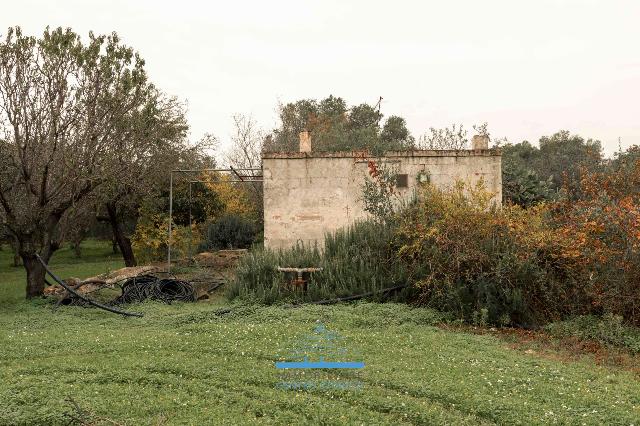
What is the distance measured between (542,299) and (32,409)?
29.5ft

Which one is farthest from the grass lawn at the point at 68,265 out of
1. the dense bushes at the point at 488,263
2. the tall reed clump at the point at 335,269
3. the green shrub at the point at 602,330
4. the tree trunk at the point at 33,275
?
the green shrub at the point at 602,330

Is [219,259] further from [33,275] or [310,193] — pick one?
[33,275]

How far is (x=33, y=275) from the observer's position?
15656 mm

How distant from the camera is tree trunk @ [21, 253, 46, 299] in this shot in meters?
15.6

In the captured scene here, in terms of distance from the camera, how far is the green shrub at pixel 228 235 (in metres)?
26.6

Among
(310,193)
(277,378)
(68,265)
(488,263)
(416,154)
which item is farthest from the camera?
(68,265)

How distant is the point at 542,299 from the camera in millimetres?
11938

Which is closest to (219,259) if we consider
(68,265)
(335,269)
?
(335,269)

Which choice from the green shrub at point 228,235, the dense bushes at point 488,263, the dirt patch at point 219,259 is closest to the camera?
the dense bushes at point 488,263

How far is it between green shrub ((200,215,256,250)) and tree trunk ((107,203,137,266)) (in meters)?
3.03

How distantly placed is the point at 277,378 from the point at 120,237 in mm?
20097

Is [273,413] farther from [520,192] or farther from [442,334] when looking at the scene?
[520,192]

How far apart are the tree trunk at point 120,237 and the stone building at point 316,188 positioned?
954cm

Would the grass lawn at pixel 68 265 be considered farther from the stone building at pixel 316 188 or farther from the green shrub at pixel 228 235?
the stone building at pixel 316 188
